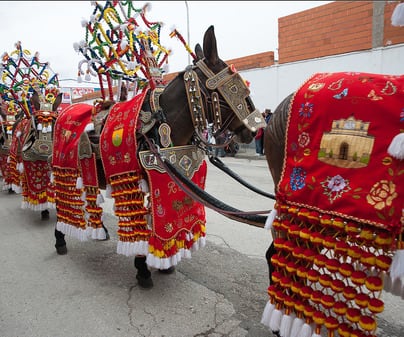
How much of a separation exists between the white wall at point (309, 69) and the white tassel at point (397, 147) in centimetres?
605

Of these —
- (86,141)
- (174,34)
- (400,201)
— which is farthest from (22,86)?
(400,201)

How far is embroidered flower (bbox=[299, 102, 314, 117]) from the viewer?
157 centimetres

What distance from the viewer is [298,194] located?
156 cm

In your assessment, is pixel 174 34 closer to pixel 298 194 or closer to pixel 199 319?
pixel 298 194

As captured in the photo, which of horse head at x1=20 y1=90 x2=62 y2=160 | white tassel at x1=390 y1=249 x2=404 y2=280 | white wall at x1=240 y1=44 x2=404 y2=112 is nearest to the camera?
white tassel at x1=390 y1=249 x2=404 y2=280

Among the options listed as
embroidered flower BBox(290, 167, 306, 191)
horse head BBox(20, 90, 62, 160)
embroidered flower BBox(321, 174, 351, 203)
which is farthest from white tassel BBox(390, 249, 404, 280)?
horse head BBox(20, 90, 62, 160)

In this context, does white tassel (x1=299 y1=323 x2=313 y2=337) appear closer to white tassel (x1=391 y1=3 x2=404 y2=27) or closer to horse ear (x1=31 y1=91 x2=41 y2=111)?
white tassel (x1=391 y1=3 x2=404 y2=27)

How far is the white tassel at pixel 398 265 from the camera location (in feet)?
4.15

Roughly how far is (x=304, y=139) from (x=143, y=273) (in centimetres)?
187

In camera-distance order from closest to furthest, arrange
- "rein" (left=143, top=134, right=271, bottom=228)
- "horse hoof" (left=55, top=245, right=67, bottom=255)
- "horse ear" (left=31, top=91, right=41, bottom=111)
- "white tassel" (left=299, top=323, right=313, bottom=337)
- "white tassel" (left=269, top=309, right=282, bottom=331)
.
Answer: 1. "white tassel" (left=299, top=323, right=313, bottom=337)
2. "white tassel" (left=269, top=309, right=282, bottom=331)
3. "rein" (left=143, top=134, right=271, bottom=228)
4. "horse hoof" (left=55, top=245, right=67, bottom=255)
5. "horse ear" (left=31, top=91, right=41, bottom=111)

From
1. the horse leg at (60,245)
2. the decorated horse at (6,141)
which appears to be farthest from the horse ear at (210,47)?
the decorated horse at (6,141)

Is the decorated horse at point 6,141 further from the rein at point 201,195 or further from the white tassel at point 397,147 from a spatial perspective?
the white tassel at point 397,147

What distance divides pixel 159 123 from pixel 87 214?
1.32 m

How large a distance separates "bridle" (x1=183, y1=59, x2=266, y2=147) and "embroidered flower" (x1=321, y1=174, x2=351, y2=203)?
108 centimetres
